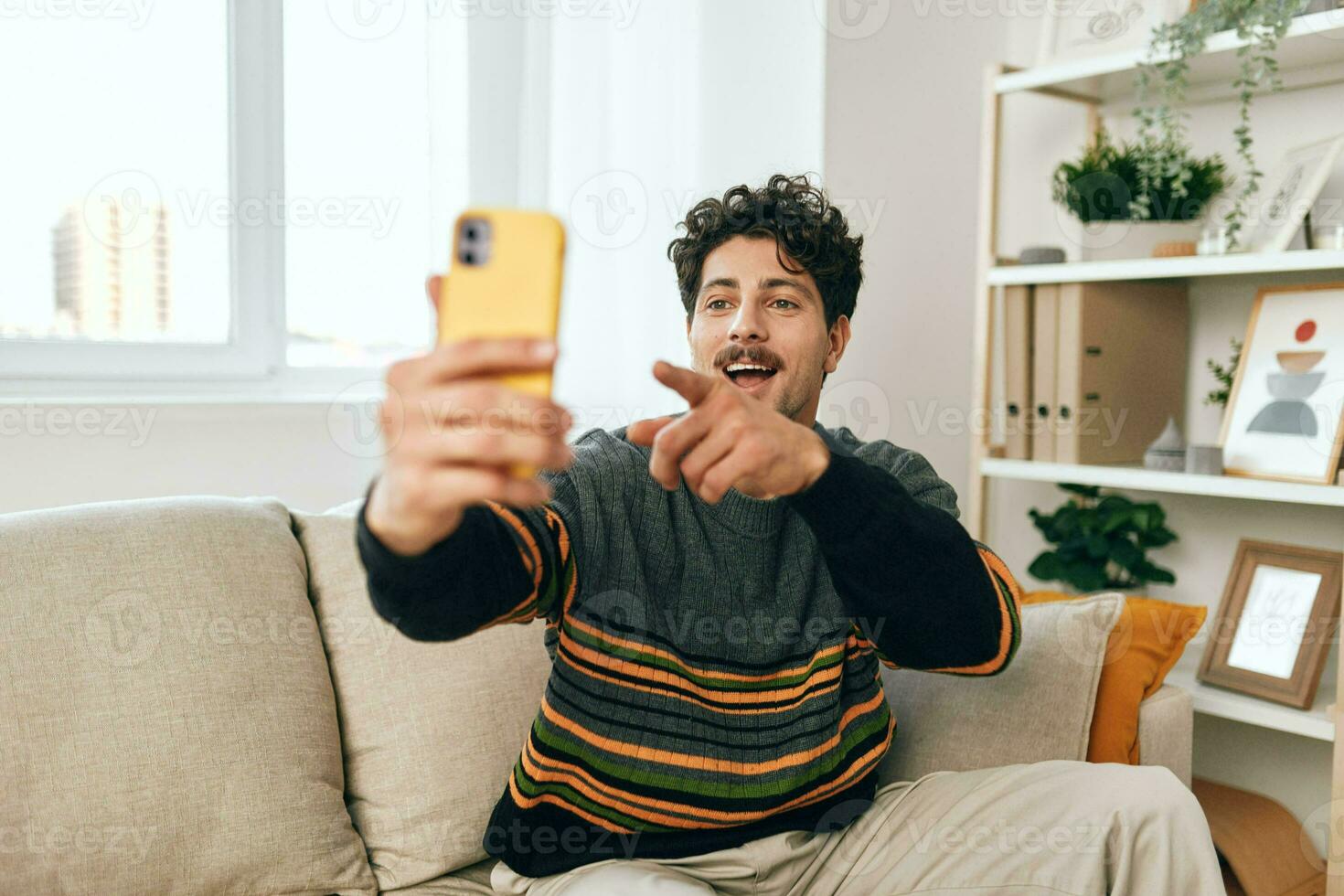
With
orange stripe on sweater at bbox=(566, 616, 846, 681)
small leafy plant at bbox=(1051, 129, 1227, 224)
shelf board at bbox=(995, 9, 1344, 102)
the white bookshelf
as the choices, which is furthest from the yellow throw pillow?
shelf board at bbox=(995, 9, 1344, 102)

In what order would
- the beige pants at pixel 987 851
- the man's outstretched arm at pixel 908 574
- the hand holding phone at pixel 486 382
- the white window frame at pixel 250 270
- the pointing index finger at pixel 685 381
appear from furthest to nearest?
the white window frame at pixel 250 270 → the beige pants at pixel 987 851 → the man's outstretched arm at pixel 908 574 → the pointing index finger at pixel 685 381 → the hand holding phone at pixel 486 382

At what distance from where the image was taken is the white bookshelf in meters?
1.78

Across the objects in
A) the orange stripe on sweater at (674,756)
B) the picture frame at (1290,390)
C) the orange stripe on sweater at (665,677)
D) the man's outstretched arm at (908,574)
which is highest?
the picture frame at (1290,390)

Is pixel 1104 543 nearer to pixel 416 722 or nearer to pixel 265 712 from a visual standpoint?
pixel 416 722

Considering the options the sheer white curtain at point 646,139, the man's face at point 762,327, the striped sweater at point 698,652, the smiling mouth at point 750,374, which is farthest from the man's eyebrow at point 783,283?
the sheer white curtain at point 646,139

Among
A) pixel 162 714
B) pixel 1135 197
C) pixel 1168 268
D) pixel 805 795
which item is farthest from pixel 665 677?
pixel 1135 197

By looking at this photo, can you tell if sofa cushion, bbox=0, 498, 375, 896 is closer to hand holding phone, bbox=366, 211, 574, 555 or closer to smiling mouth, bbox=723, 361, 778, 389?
smiling mouth, bbox=723, 361, 778, 389

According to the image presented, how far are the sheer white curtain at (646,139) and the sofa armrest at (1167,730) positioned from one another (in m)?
1.02

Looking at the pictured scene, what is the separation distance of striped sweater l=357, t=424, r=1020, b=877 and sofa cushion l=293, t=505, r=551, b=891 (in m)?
0.12

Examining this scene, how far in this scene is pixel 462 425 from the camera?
0.62 meters

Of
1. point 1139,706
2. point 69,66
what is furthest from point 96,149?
point 1139,706

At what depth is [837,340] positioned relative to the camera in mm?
1590

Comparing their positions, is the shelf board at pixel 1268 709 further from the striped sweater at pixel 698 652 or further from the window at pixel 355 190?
the window at pixel 355 190

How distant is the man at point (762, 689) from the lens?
3.78 feet
